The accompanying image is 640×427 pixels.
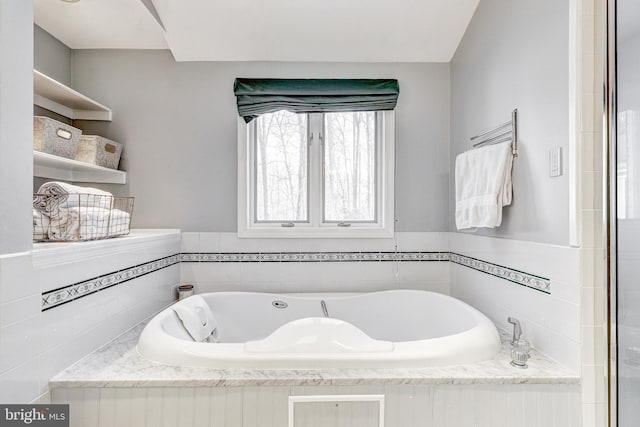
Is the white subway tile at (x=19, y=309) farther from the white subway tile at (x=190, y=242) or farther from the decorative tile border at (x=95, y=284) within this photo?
the white subway tile at (x=190, y=242)

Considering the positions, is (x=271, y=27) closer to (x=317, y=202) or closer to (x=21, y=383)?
(x=317, y=202)

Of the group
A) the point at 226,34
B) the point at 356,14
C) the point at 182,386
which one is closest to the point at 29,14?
the point at 226,34

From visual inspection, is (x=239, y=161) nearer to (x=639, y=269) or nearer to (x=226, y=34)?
(x=226, y=34)

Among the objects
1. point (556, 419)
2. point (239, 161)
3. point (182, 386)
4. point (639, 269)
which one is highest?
point (239, 161)

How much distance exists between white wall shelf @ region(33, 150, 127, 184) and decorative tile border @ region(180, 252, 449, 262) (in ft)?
2.21

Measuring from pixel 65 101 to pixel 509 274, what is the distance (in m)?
2.65

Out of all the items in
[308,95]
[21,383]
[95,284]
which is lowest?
[21,383]

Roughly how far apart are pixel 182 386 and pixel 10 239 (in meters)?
0.70

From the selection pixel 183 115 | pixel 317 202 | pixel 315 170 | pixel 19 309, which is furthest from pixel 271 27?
pixel 19 309

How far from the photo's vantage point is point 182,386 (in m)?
1.17

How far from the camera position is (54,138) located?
168 cm

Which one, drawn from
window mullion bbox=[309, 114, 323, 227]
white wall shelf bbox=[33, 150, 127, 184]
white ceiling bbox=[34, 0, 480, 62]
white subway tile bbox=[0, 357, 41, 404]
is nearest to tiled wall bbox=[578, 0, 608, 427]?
white ceiling bbox=[34, 0, 480, 62]

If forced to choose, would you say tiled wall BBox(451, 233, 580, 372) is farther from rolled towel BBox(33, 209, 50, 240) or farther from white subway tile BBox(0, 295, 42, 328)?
rolled towel BBox(33, 209, 50, 240)

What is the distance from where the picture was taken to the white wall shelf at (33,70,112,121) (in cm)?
175
